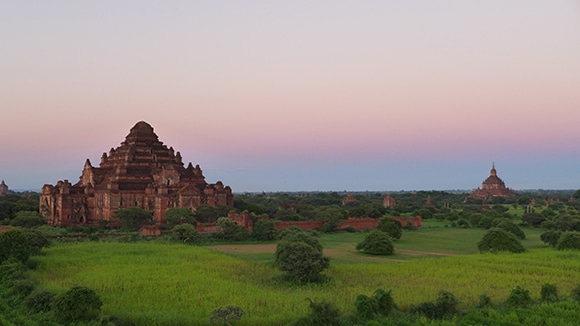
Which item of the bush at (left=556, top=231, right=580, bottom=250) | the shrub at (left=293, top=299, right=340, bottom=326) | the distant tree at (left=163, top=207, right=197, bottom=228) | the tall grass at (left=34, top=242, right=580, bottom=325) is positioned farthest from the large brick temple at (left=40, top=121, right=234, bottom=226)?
the shrub at (left=293, top=299, right=340, bottom=326)

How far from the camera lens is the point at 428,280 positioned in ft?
83.3

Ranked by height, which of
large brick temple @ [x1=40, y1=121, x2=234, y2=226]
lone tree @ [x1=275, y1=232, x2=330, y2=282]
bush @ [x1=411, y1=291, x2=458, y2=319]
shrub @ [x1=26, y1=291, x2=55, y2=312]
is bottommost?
bush @ [x1=411, y1=291, x2=458, y2=319]

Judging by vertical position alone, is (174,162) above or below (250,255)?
above

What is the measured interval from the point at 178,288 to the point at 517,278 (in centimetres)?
1596

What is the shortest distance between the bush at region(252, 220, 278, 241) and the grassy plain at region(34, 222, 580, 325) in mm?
9912

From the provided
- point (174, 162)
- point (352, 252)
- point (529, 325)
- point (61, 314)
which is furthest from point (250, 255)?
point (174, 162)

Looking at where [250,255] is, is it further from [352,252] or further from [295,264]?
[295,264]

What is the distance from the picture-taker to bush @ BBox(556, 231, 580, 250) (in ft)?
120

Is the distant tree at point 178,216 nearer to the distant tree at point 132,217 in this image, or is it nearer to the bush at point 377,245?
the distant tree at point 132,217

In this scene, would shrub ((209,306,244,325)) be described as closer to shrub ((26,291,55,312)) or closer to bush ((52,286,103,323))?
bush ((52,286,103,323))

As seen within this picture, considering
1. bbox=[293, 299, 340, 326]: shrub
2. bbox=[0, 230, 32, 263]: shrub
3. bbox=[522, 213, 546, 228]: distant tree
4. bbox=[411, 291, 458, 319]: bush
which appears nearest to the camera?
bbox=[293, 299, 340, 326]: shrub

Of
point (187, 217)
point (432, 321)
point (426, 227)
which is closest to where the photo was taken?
point (432, 321)

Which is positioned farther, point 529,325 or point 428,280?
point 428,280

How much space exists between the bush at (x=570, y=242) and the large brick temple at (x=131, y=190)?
34.7 metres
